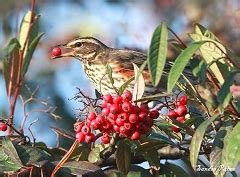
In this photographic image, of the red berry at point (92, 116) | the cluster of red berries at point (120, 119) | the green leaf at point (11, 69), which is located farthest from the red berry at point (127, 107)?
the green leaf at point (11, 69)

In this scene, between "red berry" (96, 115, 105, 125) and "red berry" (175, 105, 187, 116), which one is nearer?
"red berry" (96, 115, 105, 125)

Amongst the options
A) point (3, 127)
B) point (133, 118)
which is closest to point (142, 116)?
point (133, 118)

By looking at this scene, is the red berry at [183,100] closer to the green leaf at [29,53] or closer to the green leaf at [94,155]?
the green leaf at [94,155]

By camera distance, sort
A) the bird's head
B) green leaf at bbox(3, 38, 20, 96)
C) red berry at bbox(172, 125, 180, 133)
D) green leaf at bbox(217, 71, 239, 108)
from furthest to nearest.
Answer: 1. the bird's head
2. green leaf at bbox(3, 38, 20, 96)
3. red berry at bbox(172, 125, 180, 133)
4. green leaf at bbox(217, 71, 239, 108)

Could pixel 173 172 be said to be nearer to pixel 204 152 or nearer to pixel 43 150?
pixel 204 152

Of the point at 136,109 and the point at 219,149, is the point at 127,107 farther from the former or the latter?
the point at 219,149

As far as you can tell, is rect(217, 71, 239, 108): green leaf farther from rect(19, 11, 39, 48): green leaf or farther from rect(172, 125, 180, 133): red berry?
rect(19, 11, 39, 48): green leaf

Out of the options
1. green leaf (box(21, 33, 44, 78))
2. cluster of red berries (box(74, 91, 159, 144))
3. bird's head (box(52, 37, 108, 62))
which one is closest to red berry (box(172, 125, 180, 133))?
cluster of red berries (box(74, 91, 159, 144))
